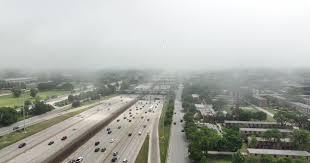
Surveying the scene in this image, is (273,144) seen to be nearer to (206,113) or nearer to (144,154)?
(144,154)

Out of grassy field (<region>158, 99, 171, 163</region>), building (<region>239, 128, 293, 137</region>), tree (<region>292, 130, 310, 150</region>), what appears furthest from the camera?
building (<region>239, 128, 293, 137</region>)

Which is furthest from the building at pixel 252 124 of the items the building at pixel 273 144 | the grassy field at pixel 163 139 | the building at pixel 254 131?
the grassy field at pixel 163 139

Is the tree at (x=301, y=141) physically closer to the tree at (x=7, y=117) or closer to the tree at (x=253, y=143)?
the tree at (x=253, y=143)

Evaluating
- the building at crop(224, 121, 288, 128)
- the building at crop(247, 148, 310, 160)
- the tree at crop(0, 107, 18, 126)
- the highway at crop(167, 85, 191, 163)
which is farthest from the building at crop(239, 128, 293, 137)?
the tree at crop(0, 107, 18, 126)

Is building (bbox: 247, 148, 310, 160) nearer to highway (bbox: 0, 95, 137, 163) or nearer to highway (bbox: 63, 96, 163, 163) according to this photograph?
highway (bbox: 63, 96, 163, 163)

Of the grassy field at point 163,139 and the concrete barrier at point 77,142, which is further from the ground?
the concrete barrier at point 77,142

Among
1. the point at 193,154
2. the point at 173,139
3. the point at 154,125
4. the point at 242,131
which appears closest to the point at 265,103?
the point at 242,131

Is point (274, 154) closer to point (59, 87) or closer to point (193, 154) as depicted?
point (193, 154)
